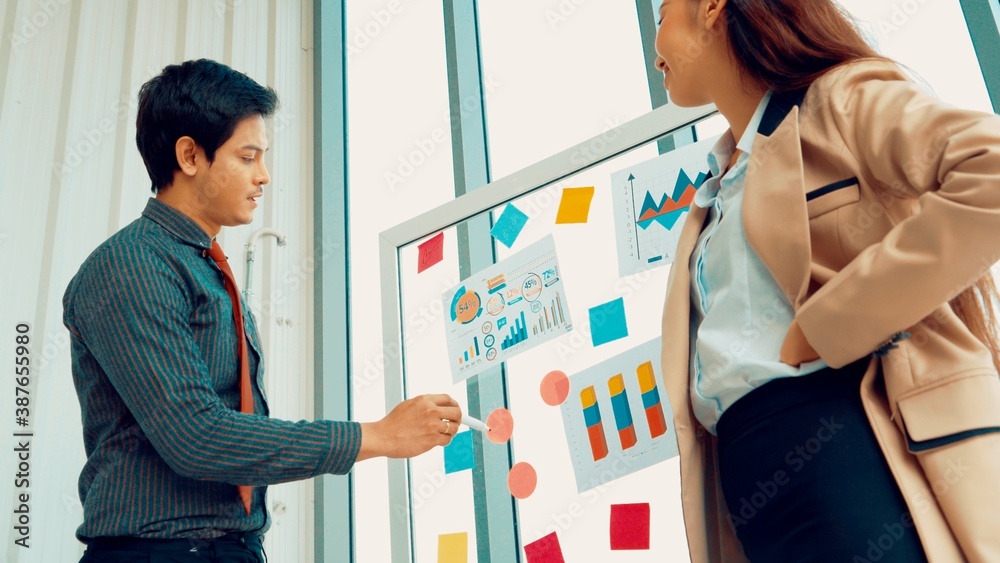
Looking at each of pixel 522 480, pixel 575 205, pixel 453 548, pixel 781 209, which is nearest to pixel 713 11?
pixel 781 209

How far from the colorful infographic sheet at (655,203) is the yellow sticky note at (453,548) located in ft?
2.26

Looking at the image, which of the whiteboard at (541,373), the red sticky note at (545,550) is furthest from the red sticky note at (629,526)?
the red sticky note at (545,550)

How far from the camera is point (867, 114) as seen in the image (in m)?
0.91

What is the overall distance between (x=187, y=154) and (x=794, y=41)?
3.22 feet

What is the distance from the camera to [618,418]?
155 centimetres

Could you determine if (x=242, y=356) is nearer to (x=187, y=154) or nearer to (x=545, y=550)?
(x=187, y=154)

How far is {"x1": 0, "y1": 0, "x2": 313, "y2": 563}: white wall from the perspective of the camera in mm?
2135

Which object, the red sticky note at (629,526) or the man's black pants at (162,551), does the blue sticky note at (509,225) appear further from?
the man's black pants at (162,551)

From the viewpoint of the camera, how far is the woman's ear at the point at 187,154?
4.68 ft

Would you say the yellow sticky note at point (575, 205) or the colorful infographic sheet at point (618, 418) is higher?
the yellow sticky note at point (575, 205)

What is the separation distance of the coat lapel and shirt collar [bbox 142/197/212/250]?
0.88 m

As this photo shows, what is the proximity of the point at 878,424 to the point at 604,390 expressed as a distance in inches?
30.5

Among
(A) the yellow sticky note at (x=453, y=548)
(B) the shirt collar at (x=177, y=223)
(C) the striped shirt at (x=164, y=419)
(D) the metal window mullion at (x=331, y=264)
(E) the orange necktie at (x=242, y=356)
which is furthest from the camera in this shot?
(D) the metal window mullion at (x=331, y=264)

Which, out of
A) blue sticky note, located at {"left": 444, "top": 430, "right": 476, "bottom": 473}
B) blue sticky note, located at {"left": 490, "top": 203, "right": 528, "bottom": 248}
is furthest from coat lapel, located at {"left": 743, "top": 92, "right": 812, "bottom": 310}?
blue sticky note, located at {"left": 444, "top": 430, "right": 476, "bottom": 473}
